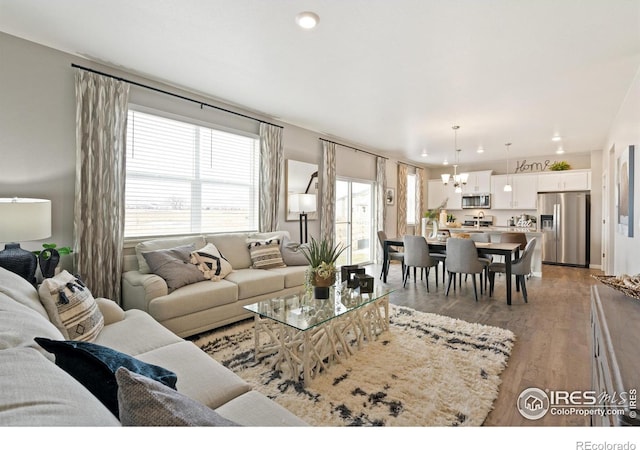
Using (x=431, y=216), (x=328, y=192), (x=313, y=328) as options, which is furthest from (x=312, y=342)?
(x=431, y=216)

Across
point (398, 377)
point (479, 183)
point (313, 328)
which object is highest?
point (479, 183)

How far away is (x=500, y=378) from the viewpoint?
7.06 ft

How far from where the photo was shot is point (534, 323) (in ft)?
10.7

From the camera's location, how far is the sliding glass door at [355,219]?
6.31m

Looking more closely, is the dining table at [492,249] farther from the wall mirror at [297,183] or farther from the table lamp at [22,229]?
the table lamp at [22,229]

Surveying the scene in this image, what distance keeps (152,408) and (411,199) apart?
8601 mm

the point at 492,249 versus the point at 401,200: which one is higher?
the point at 401,200

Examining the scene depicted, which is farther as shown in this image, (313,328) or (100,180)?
(100,180)

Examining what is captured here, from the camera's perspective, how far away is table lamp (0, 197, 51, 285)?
2.10 meters

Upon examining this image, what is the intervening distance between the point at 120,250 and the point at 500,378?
3525 mm

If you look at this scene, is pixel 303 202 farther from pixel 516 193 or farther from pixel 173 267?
pixel 516 193

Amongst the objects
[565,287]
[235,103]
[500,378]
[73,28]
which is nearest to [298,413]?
[500,378]

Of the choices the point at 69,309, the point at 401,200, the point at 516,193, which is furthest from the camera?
the point at 401,200

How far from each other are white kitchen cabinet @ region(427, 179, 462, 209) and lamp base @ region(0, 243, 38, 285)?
28.9 ft
